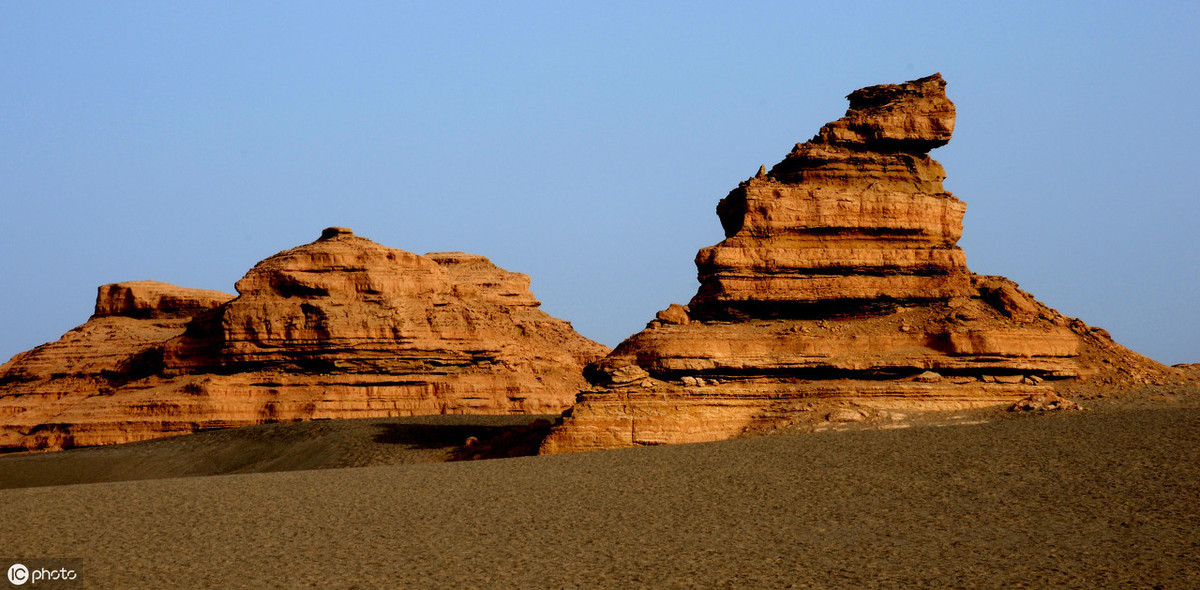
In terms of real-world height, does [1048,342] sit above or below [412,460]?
above

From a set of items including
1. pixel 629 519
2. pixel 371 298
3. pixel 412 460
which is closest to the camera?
pixel 629 519

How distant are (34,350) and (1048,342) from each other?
42.8 meters

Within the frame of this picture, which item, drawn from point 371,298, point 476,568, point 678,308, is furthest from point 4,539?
point 371,298

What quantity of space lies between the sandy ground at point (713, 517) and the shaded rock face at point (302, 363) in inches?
625

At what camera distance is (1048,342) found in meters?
29.3

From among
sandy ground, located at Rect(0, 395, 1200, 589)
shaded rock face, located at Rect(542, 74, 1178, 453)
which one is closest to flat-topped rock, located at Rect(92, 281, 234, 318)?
sandy ground, located at Rect(0, 395, 1200, 589)

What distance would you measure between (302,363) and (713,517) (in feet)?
95.4

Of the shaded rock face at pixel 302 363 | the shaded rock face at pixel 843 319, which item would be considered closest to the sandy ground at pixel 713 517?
the shaded rock face at pixel 843 319

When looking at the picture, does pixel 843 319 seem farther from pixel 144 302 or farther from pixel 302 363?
pixel 144 302

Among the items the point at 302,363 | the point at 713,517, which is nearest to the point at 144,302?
the point at 302,363

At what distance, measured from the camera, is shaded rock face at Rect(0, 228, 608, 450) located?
44062 mm

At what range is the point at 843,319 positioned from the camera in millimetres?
30281

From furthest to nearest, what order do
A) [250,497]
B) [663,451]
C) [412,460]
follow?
[412,460], [663,451], [250,497]

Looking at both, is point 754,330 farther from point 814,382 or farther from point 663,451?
point 663,451
